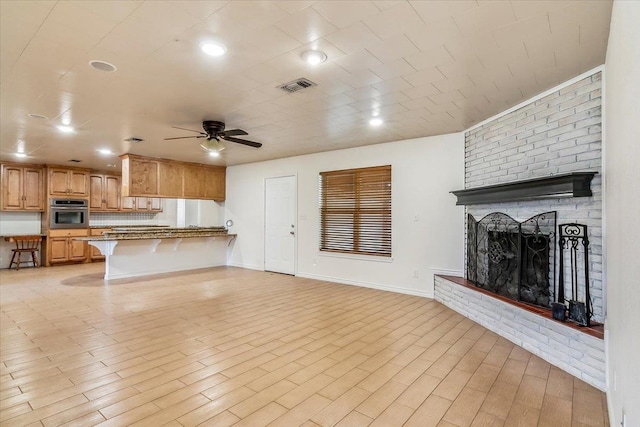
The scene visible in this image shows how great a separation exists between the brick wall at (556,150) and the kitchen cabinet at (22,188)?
9638 mm

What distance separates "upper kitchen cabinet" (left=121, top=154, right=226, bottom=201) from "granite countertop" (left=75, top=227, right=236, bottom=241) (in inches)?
28.9

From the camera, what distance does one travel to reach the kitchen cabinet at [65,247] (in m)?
8.00

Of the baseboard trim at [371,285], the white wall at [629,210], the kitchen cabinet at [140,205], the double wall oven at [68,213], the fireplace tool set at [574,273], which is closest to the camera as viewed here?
the white wall at [629,210]

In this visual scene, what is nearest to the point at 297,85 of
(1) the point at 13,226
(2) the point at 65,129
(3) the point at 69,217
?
(2) the point at 65,129

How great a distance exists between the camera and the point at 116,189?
9.17m

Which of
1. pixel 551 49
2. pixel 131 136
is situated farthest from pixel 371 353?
pixel 131 136

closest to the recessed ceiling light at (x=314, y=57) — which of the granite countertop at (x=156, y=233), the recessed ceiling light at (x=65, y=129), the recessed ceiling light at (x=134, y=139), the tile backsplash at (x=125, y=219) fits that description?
the recessed ceiling light at (x=134, y=139)

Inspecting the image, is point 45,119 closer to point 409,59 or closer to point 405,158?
point 409,59

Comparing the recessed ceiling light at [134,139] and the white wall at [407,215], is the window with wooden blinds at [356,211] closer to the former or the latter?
the white wall at [407,215]

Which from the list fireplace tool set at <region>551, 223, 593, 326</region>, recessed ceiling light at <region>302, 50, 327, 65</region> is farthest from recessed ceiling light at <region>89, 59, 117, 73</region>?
fireplace tool set at <region>551, 223, 593, 326</region>

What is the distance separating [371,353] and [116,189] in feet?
29.3

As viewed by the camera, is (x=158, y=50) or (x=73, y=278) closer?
(x=158, y=50)

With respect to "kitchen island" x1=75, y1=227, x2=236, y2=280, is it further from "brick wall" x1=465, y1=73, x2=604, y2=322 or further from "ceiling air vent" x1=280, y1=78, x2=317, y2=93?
"brick wall" x1=465, y1=73, x2=604, y2=322

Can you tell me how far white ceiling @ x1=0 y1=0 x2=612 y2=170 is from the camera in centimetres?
203
